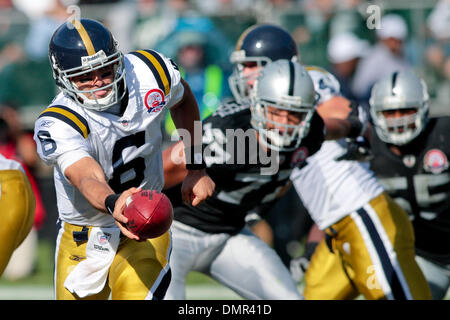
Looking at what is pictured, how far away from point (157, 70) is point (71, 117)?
0.59m

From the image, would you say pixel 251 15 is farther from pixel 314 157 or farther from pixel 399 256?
pixel 399 256

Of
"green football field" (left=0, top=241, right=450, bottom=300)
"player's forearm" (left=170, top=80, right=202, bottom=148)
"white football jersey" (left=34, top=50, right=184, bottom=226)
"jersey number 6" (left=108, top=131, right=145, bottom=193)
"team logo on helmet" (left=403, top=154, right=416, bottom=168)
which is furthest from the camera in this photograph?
"green football field" (left=0, top=241, right=450, bottom=300)

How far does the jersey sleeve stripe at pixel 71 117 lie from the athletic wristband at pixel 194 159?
671 millimetres

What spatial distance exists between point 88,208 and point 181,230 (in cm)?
89

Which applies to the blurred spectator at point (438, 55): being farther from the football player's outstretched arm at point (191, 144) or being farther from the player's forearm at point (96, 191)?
the player's forearm at point (96, 191)

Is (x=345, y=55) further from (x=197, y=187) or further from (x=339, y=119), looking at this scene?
(x=197, y=187)

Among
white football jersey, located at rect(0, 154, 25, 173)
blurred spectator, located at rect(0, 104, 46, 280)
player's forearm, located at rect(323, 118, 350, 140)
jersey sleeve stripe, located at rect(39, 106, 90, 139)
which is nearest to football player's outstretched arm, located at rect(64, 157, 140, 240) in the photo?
jersey sleeve stripe, located at rect(39, 106, 90, 139)

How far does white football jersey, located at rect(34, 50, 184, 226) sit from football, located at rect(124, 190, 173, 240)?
1.56ft

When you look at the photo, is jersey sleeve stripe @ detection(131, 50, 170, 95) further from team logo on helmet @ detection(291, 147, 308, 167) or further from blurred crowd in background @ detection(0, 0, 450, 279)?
blurred crowd in background @ detection(0, 0, 450, 279)

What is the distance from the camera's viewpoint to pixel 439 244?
5.09 metres

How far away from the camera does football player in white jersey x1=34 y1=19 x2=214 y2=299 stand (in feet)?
11.3

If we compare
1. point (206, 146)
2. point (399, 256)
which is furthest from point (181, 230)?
point (399, 256)

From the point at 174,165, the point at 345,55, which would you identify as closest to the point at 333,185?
the point at 174,165

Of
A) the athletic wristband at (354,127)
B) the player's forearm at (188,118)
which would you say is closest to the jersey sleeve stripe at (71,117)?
the player's forearm at (188,118)
